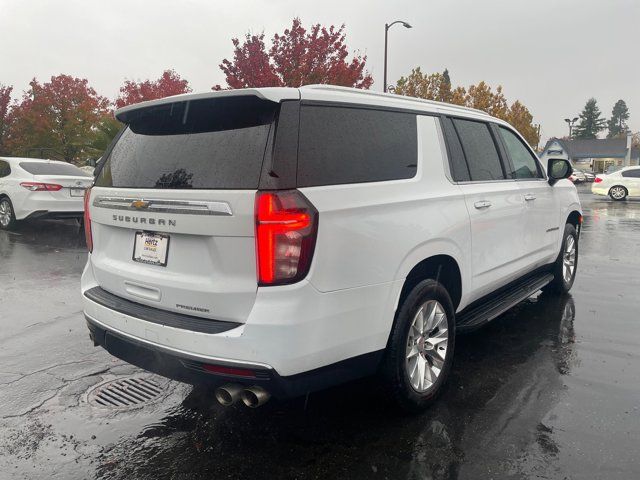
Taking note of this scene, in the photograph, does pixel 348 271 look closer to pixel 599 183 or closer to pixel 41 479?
pixel 41 479

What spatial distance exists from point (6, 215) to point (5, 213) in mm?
55

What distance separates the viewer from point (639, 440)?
3035 mm

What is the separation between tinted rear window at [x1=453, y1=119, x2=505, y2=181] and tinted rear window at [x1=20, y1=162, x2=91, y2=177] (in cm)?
926

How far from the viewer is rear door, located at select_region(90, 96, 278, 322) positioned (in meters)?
2.59

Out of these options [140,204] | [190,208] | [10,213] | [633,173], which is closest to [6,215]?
[10,213]

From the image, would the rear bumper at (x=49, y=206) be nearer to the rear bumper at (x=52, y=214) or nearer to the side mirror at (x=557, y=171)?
the rear bumper at (x=52, y=214)

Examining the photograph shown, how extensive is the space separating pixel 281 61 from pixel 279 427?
802 inches

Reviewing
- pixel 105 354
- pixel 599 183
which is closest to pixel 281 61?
pixel 599 183

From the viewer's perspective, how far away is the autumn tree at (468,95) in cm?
3862

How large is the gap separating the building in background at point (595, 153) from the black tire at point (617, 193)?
2299 inches

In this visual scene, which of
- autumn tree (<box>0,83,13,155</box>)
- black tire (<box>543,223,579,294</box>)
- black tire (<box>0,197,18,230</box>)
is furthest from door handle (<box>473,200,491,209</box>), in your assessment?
autumn tree (<box>0,83,13,155</box>)

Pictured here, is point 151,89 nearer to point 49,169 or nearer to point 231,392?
point 49,169

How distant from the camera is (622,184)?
76.5 feet

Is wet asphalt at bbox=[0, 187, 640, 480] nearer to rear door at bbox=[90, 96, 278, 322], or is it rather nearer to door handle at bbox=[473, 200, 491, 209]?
rear door at bbox=[90, 96, 278, 322]
